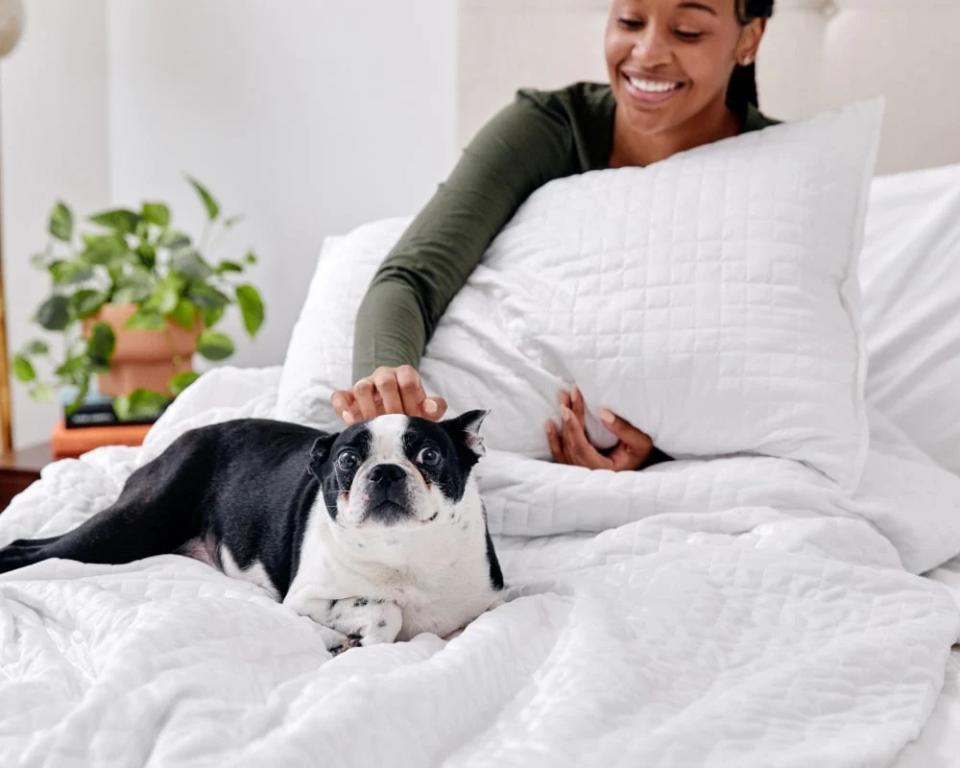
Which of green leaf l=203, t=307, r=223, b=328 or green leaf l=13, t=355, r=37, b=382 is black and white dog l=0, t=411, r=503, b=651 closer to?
green leaf l=203, t=307, r=223, b=328

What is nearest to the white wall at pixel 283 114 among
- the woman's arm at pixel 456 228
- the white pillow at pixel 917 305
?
the woman's arm at pixel 456 228

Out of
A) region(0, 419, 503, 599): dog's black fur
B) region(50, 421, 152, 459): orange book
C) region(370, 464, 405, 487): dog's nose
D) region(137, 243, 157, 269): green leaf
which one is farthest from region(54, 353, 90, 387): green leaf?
region(370, 464, 405, 487): dog's nose

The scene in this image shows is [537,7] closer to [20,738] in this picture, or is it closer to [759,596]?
[759,596]

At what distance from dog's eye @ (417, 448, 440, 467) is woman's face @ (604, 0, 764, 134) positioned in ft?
2.46

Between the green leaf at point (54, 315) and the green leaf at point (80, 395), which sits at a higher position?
the green leaf at point (54, 315)

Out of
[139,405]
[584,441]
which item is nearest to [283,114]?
[139,405]

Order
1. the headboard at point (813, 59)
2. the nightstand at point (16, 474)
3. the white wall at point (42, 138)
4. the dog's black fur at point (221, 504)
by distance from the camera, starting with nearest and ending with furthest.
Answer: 1. the dog's black fur at point (221, 504)
2. the headboard at point (813, 59)
3. the nightstand at point (16, 474)
4. the white wall at point (42, 138)

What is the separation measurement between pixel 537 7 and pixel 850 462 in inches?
43.4

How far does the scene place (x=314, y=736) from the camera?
695mm

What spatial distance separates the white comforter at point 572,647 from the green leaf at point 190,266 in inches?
33.1

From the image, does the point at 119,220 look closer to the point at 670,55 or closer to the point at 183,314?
the point at 183,314

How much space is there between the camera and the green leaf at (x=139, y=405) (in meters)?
2.03

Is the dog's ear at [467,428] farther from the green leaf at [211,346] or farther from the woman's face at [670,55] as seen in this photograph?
the green leaf at [211,346]

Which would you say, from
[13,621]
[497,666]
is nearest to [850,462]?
[497,666]
